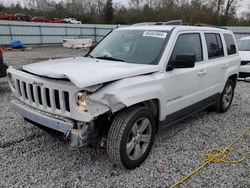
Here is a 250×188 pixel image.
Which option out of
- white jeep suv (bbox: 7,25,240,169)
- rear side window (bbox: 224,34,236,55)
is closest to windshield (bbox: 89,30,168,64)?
white jeep suv (bbox: 7,25,240,169)

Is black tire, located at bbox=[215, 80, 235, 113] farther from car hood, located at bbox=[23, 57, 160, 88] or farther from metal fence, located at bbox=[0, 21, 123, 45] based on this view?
metal fence, located at bbox=[0, 21, 123, 45]

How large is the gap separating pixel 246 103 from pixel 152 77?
14.1 ft

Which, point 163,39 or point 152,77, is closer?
point 152,77

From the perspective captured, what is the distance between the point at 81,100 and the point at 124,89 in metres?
0.51

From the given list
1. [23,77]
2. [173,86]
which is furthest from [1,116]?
[173,86]

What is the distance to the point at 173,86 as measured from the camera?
134 inches

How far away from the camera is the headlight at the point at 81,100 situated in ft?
8.21

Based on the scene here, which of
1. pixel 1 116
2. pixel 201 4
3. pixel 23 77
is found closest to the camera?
pixel 23 77

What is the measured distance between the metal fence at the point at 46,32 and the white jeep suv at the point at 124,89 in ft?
60.1

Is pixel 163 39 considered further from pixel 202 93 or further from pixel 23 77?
pixel 23 77

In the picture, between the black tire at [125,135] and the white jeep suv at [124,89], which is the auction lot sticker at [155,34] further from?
the black tire at [125,135]

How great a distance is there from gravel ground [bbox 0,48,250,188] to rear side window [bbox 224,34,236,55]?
5.90 ft

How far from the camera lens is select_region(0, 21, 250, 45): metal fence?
2118 cm

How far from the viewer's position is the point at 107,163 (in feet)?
10.4
